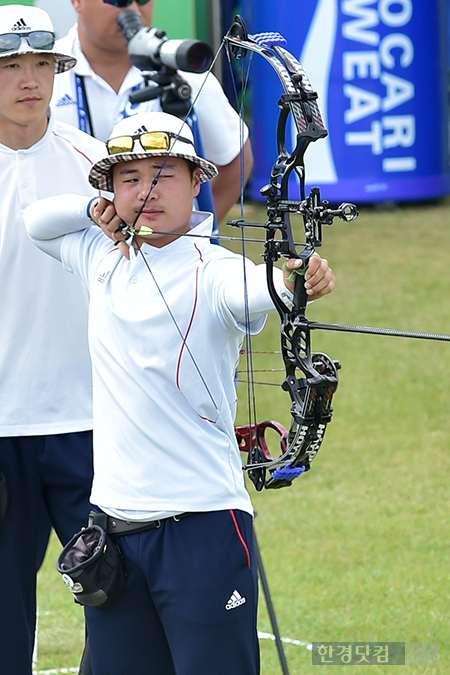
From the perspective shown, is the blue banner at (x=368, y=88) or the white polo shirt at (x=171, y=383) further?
the blue banner at (x=368, y=88)

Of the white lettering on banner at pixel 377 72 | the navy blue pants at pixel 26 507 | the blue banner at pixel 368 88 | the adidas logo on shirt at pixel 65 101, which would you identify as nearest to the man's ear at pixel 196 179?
the navy blue pants at pixel 26 507

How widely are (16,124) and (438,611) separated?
199 centimetres

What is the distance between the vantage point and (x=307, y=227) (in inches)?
80.1

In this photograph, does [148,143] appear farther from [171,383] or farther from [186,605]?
[186,605]

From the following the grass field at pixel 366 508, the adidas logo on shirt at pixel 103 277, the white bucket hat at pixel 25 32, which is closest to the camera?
the adidas logo on shirt at pixel 103 277

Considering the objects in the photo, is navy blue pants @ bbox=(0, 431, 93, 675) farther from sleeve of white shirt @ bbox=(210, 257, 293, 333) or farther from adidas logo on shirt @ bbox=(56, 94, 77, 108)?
adidas logo on shirt @ bbox=(56, 94, 77, 108)

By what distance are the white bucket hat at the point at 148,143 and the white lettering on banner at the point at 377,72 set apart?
7327 millimetres

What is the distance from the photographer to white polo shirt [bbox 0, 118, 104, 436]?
8.63 ft

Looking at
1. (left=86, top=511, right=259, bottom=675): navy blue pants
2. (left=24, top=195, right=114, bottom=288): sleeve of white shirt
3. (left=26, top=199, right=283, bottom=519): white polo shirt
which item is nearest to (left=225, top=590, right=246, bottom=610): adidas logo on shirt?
(left=86, top=511, right=259, bottom=675): navy blue pants

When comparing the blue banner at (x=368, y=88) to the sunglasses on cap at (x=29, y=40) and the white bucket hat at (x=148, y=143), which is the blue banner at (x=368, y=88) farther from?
the white bucket hat at (x=148, y=143)

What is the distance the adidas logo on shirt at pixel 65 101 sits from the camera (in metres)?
3.21

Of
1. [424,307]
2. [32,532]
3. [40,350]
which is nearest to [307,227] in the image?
[40,350]

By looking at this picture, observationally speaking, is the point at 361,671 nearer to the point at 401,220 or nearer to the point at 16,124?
the point at 16,124

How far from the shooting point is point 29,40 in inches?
103
